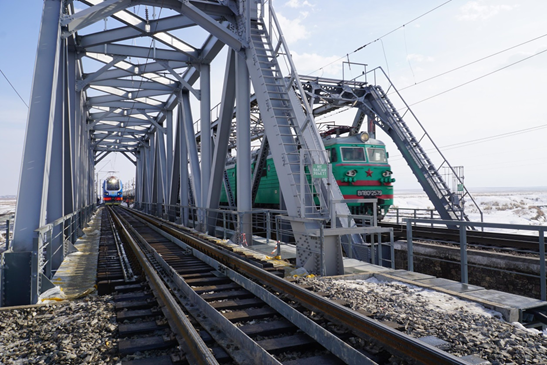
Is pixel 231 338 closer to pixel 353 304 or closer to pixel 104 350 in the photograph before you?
pixel 104 350

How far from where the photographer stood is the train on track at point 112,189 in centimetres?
4950

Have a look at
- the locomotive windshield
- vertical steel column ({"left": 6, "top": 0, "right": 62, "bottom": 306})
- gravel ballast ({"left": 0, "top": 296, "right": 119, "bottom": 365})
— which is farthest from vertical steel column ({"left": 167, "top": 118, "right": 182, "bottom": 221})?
the locomotive windshield

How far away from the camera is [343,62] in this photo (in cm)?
1791

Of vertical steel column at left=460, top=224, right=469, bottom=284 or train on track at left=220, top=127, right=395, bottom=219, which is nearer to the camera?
vertical steel column at left=460, top=224, right=469, bottom=284

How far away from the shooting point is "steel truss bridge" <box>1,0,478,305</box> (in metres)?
6.73

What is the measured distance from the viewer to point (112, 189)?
4991cm

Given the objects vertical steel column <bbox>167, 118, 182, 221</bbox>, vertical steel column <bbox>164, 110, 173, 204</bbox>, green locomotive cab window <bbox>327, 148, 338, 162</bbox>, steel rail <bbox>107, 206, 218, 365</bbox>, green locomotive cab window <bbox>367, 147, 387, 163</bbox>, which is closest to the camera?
steel rail <bbox>107, 206, 218, 365</bbox>

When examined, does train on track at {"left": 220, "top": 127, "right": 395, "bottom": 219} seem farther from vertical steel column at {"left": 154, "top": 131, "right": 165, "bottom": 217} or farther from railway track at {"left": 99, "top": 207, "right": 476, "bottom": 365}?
vertical steel column at {"left": 154, "top": 131, "right": 165, "bottom": 217}

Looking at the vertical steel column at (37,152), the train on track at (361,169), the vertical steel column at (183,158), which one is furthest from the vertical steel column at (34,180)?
the vertical steel column at (183,158)

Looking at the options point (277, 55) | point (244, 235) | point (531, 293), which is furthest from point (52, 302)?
point (531, 293)

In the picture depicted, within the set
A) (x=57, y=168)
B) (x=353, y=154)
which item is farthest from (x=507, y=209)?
(x=57, y=168)

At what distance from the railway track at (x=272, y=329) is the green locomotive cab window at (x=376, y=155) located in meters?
9.63

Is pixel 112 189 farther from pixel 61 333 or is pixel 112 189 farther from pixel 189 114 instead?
pixel 61 333

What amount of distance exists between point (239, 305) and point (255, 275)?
1368 mm
